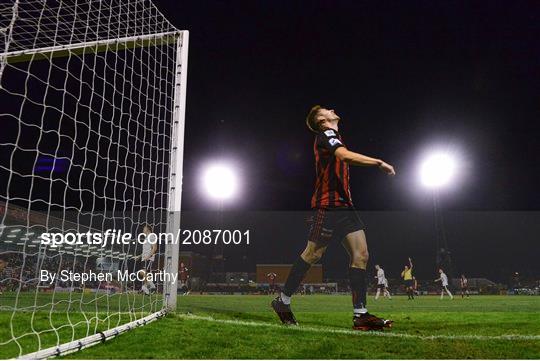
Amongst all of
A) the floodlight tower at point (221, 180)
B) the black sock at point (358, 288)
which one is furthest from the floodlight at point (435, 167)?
the black sock at point (358, 288)

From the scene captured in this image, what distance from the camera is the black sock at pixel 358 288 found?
555 cm

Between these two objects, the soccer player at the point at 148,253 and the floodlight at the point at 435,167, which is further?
the floodlight at the point at 435,167

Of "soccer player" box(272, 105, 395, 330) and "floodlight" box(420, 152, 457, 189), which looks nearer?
"soccer player" box(272, 105, 395, 330)

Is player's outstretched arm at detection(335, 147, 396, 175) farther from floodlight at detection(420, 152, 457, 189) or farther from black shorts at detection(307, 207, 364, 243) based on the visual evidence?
floodlight at detection(420, 152, 457, 189)

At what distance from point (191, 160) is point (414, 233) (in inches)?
743

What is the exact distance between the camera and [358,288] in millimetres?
5555

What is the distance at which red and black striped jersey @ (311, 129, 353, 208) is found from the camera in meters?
6.11

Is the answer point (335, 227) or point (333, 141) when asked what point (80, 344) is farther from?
point (333, 141)

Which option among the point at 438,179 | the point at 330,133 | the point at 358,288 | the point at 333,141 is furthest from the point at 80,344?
the point at 438,179

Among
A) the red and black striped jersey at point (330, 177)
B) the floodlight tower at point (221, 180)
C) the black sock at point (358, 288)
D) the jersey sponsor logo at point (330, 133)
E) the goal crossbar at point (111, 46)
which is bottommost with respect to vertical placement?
the black sock at point (358, 288)

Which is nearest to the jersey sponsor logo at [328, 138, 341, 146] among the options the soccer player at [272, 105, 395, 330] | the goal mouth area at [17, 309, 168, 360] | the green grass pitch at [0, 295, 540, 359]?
the soccer player at [272, 105, 395, 330]

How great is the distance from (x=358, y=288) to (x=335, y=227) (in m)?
0.84

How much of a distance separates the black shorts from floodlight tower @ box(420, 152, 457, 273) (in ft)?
44.0

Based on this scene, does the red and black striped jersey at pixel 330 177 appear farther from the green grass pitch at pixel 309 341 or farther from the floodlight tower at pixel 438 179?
the floodlight tower at pixel 438 179
